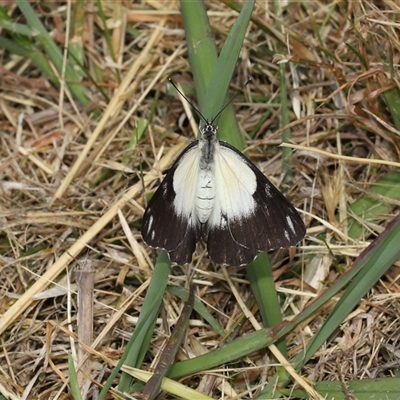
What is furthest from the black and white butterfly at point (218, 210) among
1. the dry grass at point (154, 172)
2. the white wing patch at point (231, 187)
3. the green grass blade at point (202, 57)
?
the dry grass at point (154, 172)

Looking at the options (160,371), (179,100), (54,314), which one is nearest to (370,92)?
(179,100)

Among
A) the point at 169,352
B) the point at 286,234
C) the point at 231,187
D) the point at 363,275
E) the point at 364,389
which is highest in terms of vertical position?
the point at 231,187

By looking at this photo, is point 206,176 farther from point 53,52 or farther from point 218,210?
point 53,52

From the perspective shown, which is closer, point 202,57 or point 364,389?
point 364,389

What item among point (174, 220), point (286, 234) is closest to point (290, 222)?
point (286, 234)

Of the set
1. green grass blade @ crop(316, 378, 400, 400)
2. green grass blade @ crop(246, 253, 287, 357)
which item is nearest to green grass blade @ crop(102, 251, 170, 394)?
green grass blade @ crop(246, 253, 287, 357)
